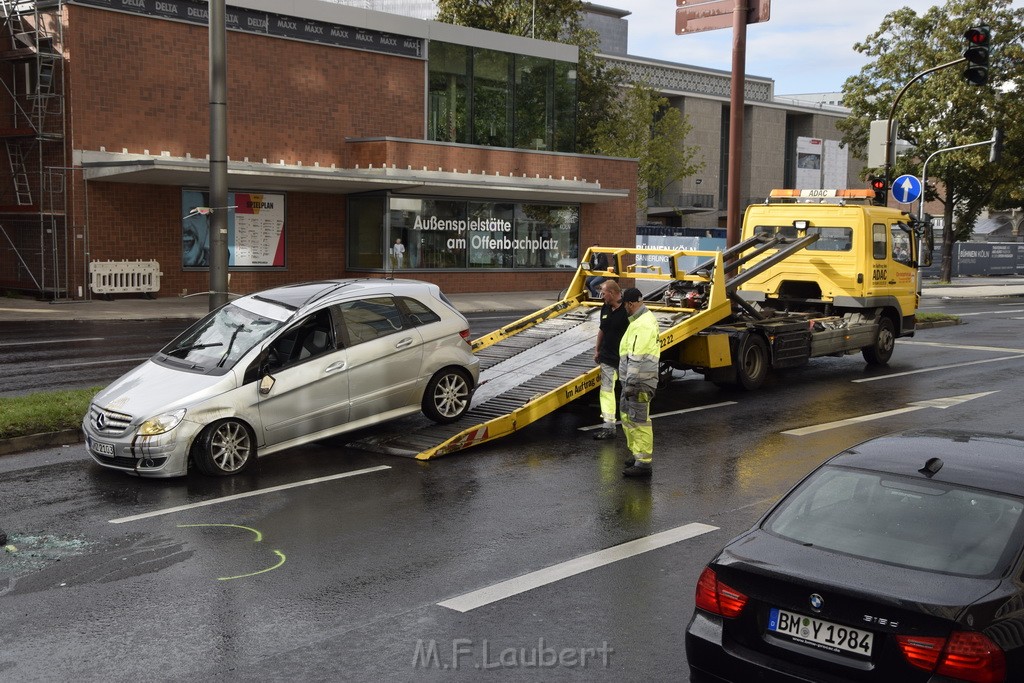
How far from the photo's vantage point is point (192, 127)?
2927 centimetres

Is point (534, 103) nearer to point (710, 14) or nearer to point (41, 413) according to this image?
point (710, 14)

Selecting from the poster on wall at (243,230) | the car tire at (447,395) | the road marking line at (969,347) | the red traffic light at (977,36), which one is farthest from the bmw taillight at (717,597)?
the poster on wall at (243,230)

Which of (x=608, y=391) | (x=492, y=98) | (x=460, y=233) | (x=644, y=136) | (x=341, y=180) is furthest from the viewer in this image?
(x=644, y=136)

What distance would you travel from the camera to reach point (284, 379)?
32.7 feet

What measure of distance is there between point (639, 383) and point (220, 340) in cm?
412

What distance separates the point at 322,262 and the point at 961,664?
98.2 ft

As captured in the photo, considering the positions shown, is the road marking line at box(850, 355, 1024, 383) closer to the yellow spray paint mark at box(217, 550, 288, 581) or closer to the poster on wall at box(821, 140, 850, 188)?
the yellow spray paint mark at box(217, 550, 288, 581)

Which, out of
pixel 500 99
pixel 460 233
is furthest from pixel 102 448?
pixel 500 99

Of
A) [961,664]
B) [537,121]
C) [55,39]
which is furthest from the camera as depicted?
[537,121]

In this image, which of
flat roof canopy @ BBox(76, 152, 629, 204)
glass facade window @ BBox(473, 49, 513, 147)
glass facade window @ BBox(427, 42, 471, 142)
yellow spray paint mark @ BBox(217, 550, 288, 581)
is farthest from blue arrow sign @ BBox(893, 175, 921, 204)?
yellow spray paint mark @ BBox(217, 550, 288, 581)

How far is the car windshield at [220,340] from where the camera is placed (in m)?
9.97

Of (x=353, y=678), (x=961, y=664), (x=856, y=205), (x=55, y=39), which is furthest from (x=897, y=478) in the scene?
(x=55, y=39)

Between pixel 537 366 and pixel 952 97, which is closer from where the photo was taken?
pixel 537 366

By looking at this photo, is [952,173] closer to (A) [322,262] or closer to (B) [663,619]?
(A) [322,262]
